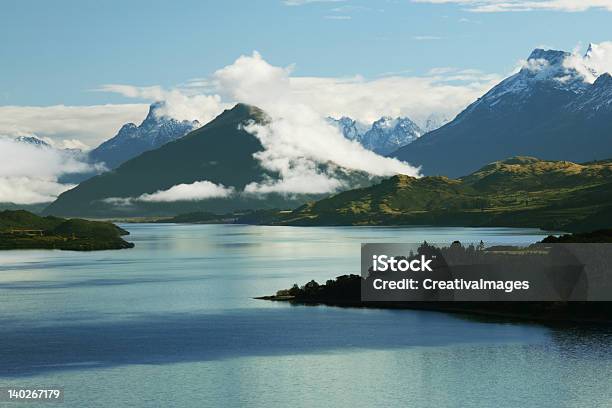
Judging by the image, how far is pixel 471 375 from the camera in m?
142

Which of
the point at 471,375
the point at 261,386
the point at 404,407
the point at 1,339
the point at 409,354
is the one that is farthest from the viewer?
the point at 1,339

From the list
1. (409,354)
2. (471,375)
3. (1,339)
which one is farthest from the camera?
(1,339)

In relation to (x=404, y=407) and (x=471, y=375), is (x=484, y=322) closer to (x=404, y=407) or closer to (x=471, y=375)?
(x=471, y=375)

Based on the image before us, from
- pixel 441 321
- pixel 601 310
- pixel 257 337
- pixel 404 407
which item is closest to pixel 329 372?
pixel 404 407

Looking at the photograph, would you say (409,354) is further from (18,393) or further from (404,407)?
(18,393)

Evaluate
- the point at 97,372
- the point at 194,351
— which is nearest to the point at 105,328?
the point at 194,351

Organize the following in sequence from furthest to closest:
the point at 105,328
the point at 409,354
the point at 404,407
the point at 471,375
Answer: the point at 105,328, the point at 409,354, the point at 471,375, the point at 404,407

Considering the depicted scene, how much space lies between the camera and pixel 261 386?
13325 centimetres

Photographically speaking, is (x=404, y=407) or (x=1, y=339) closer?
(x=404, y=407)

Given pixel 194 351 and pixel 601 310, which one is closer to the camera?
pixel 194 351

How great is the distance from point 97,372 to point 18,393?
16.5 m

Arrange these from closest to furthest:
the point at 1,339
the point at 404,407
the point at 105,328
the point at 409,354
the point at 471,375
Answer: the point at 404,407 → the point at 471,375 → the point at 409,354 → the point at 1,339 → the point at 105,328

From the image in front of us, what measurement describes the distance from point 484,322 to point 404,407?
79.0 meters

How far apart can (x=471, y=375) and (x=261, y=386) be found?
3203 centimetres
